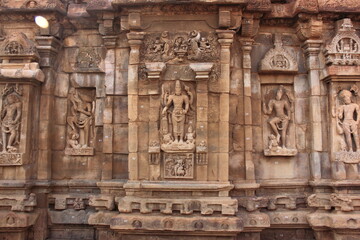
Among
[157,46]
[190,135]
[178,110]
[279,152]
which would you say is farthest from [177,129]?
[279,152]

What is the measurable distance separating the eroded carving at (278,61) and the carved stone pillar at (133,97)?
3.25 metres

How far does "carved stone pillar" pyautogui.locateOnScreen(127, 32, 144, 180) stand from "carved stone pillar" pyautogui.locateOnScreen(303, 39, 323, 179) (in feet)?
14.4

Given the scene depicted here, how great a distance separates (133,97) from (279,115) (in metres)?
3.82

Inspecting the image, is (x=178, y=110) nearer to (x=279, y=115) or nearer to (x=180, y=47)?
(x=180, y=47)

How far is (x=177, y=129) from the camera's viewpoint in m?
7.82

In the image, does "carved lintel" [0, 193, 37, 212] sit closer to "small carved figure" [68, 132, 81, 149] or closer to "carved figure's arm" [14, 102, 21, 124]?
"small carved figure" [68, 132, 81, 149]

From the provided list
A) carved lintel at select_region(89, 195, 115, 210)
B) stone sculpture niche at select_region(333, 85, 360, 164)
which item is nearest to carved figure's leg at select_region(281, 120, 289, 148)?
stone sculpture niche at select_region(333, 85, 360, 164)

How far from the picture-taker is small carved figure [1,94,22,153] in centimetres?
849

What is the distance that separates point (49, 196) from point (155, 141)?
11.0 ft

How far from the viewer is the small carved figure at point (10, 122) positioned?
849cm

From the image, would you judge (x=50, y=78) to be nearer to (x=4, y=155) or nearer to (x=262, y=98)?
(x=4, y=155)

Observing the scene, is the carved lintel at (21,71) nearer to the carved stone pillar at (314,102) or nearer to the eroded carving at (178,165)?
the eroded carving at (178,165)

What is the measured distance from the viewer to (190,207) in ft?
25.0

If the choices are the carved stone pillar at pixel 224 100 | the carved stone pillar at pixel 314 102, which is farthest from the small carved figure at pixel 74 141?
the carved stone pillar at pixel 314 102
